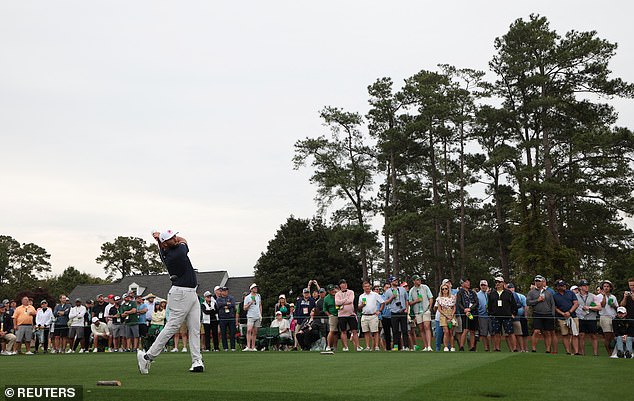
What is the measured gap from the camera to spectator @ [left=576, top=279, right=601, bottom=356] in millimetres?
18469

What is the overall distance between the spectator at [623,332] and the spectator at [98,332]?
51.6ft

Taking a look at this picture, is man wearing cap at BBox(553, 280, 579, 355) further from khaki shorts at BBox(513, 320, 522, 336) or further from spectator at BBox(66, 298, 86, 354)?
spectator at BBox(66, 298, 86, 354)

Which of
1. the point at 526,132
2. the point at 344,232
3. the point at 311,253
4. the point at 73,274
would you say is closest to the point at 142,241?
the point at 73,274

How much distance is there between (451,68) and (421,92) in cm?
371

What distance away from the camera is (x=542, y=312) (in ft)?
60.0

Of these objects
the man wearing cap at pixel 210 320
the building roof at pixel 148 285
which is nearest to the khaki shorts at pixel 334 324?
the man wearing cap at pixel 210 320

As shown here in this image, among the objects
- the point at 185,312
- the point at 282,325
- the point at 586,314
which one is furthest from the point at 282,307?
the point at 185,312

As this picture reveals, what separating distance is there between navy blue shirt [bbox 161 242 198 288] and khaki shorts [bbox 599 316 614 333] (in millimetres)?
12307

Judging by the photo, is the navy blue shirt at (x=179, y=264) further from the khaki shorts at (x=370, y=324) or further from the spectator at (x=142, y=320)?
the spectator at (x=142, y=320)

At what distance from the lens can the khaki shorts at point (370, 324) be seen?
1997 centimetres

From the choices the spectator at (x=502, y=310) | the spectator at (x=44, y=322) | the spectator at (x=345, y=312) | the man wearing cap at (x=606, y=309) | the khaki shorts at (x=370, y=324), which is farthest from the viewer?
the spectator at (x=44, y=322)

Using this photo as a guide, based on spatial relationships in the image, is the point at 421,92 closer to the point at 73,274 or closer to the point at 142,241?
the point at 73,274

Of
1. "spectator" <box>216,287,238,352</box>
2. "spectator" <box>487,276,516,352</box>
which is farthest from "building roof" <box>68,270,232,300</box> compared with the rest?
"spectator" <box>487,276,516,352</box>

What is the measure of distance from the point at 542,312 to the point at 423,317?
3232 mm
